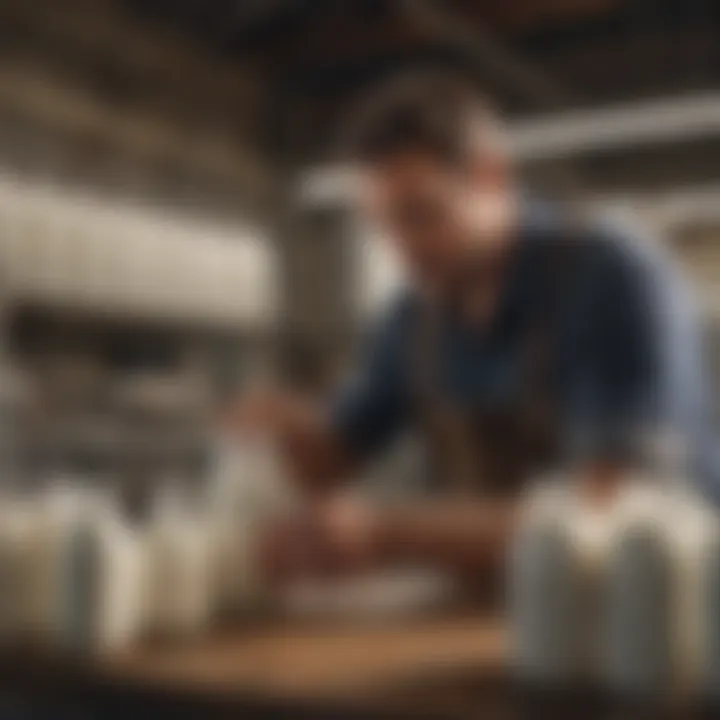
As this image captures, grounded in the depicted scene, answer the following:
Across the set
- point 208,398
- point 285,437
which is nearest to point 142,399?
point 208,398

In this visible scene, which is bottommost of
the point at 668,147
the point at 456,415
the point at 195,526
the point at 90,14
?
the point at 195,526

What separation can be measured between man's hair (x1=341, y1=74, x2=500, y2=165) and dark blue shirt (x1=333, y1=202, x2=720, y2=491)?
0.12m

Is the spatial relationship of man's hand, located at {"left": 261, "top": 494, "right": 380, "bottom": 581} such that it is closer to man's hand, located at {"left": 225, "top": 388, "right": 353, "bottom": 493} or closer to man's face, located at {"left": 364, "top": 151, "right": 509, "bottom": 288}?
man's hand, located at {"left": 225, "top": 388, "right": 353, "bottom": 493}

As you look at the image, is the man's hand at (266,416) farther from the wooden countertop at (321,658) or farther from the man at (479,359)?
the wooden countertop at (321,658)

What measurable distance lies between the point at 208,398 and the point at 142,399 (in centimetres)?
8

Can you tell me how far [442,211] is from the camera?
133 centimetres

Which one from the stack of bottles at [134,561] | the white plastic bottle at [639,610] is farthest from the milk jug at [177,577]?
the white plastic bottle at [639,610]

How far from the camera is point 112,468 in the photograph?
146cm

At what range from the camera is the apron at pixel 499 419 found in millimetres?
1281

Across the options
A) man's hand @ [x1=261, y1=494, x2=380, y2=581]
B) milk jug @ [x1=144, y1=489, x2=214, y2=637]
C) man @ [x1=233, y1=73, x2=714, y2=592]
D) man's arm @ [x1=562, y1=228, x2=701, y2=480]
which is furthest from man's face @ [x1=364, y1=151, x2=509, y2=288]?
milk jug @ [x1=144, y1=489, x2=214, y2=637]

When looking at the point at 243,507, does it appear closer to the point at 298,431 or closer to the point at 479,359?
the point at 298,431

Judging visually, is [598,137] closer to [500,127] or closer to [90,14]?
[500,127]

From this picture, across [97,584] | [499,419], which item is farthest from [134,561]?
[499,419]

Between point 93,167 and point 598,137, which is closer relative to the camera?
point 598,137
